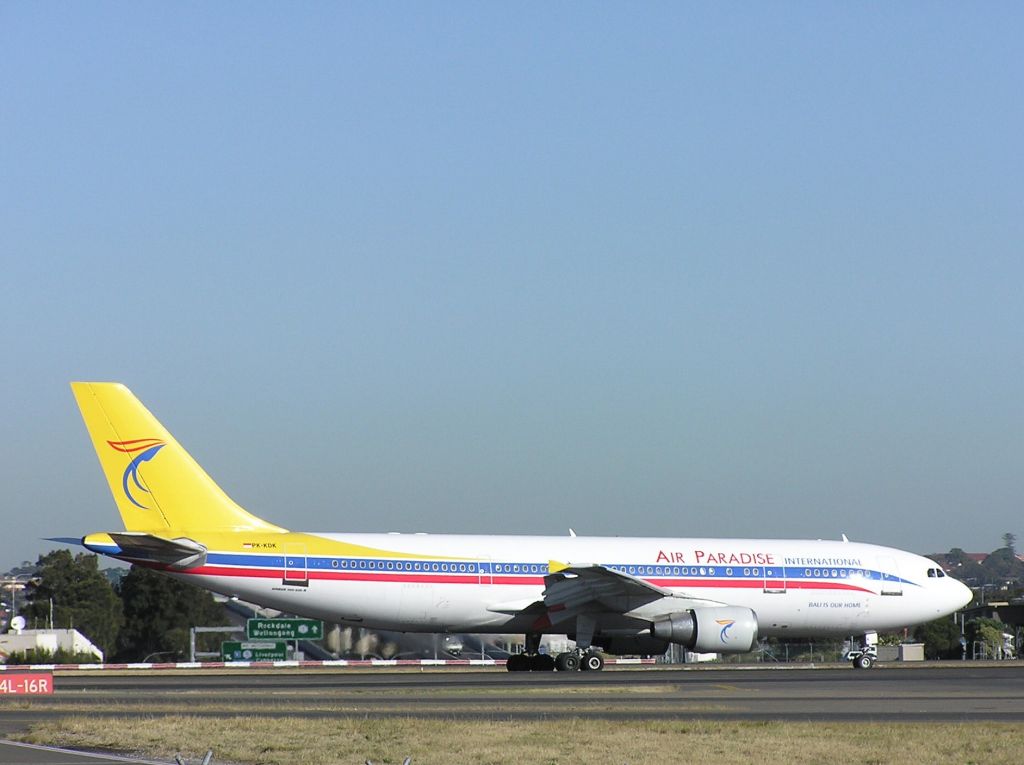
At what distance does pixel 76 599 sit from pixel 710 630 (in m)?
54.1

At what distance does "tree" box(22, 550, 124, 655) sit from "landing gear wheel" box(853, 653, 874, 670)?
44.8 m

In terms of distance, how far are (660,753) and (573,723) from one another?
11.4 feet

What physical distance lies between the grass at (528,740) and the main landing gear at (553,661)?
48.1 ft

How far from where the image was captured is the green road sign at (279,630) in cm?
4447

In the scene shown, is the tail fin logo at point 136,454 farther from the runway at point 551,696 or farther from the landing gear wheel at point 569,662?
the landing gear wheel at point 569,662

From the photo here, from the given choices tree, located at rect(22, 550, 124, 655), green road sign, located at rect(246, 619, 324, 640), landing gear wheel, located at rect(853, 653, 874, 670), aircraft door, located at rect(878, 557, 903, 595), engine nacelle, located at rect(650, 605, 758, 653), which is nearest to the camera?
engine nacelle, located at rect(650, 605, 758, 653)

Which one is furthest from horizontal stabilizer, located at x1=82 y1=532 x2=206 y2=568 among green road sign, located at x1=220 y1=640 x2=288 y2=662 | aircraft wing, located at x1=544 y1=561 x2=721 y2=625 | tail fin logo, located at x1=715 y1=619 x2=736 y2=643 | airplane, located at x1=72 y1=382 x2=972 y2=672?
tail fin logo, located at x1=715 y1=619 x2=736 y2=643

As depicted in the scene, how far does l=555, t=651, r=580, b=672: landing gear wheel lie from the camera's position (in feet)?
116

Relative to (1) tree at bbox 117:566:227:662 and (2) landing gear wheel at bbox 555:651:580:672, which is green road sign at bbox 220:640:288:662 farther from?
(1) tree at bbox 117:566:227:662

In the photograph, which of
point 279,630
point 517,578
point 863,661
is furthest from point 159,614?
point 863,661

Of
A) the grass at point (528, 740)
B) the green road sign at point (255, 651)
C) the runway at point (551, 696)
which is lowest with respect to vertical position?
the grass at point (528, 740)

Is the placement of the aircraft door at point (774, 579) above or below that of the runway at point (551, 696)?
above

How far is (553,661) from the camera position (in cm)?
3694

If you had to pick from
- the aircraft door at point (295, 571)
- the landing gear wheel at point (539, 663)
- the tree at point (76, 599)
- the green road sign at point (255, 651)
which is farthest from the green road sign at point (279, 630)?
the tree at point (76, 599)
